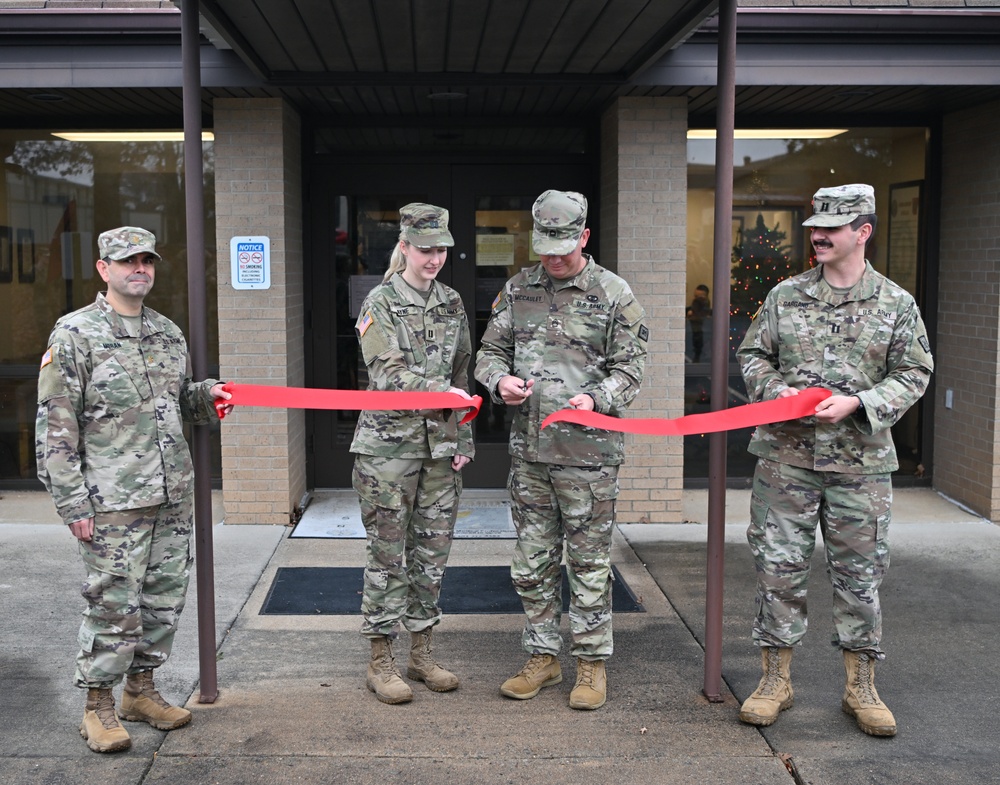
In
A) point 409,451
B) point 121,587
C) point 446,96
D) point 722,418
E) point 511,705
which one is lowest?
point 511,705

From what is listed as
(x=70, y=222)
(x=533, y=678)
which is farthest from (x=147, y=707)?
(x=70, y=222)

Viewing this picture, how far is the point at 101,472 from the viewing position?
12.1 feet

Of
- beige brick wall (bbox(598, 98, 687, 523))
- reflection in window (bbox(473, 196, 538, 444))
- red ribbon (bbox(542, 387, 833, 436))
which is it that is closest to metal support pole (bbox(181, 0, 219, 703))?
red ribbon (bbox(542, 387, 833, 436))

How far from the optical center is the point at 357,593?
5.54 metres

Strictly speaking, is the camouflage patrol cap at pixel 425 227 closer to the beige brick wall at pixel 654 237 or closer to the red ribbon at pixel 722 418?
the red ribbon at pixel 722 418

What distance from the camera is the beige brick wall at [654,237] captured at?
21.9 feet

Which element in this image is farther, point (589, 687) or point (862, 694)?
point (589, 687)

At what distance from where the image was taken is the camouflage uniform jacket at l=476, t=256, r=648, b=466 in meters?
4.12

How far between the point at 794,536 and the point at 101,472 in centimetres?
268

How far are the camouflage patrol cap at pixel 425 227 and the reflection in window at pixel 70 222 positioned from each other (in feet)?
12.5

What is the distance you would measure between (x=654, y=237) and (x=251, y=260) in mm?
2693

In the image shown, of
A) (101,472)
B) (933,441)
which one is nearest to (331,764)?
(101,472)

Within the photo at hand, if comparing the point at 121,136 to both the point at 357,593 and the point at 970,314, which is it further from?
the point at 970,314

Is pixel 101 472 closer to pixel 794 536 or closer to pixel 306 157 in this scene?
pixel 794 536
